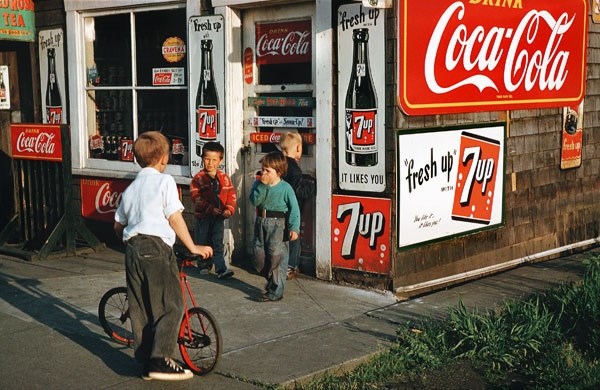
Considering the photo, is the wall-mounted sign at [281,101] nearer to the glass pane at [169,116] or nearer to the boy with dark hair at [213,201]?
the boy with dark hair at [213,201]

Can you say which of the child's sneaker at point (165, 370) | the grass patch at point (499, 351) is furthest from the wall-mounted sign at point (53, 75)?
the child's sneaker at point (165, 370)

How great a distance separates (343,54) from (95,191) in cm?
414

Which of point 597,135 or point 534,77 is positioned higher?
point 534,77

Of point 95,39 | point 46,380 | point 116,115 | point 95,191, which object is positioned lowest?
point 46,380

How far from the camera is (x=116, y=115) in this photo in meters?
10.7

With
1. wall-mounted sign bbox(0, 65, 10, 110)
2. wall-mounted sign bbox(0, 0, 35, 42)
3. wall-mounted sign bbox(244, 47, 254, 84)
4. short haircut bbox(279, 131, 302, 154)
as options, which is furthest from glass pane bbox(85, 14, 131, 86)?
short haircut bbox(279, 131, 302, 154)

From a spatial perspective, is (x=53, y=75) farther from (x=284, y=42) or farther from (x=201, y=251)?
(x=201, y=251)

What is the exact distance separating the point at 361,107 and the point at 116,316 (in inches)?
112

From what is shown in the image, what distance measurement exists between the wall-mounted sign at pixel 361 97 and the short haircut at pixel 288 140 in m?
0.42

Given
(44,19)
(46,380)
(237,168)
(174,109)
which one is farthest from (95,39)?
(46,380)

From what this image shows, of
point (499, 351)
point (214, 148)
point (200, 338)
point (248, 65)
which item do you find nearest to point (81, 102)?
point (248, 65)

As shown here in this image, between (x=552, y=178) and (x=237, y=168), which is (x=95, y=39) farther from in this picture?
(x=552, y=178)

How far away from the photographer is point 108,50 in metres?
10.7

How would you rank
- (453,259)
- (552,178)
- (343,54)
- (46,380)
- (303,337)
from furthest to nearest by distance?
(552,178), (453,259), (343,54), (303,337), (46,380)
